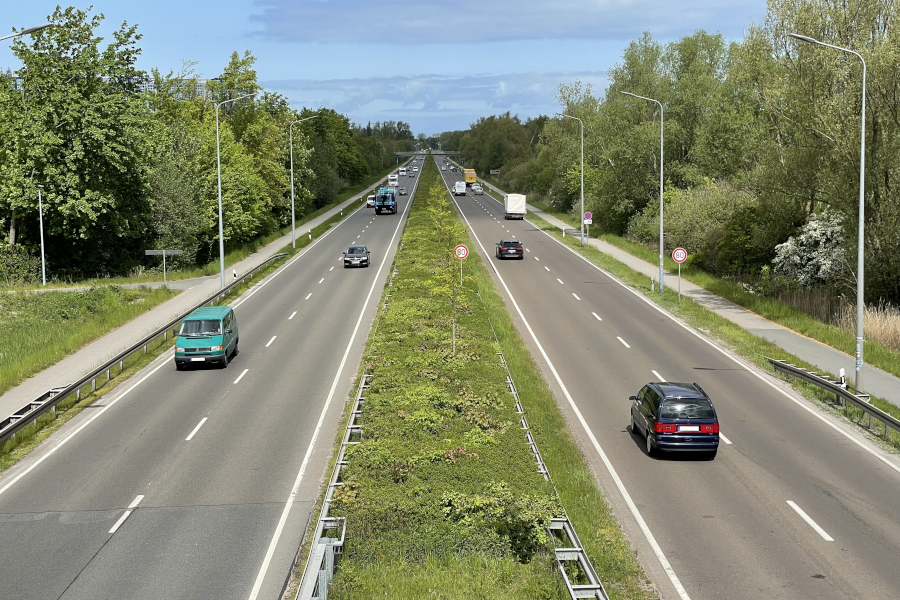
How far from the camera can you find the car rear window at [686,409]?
1745 cm

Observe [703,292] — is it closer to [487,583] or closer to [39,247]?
[487,583]

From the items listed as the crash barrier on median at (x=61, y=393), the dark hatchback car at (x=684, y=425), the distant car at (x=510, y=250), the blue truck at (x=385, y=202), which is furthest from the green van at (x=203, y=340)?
the blue truck at (x=385, y=202)

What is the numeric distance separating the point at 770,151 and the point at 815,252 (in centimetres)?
587

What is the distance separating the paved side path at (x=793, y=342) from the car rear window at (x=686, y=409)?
7.14 meters

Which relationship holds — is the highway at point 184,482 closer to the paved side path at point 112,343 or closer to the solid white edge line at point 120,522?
the solid white edge line at point 120,522

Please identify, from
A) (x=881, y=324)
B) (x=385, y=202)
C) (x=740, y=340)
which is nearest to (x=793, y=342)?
(x=740, y=340)

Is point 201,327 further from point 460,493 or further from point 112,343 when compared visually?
point 460,493

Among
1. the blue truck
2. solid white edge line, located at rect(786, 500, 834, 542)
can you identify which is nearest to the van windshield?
solid white edge line, located at rect(786, 500, 834, 542)

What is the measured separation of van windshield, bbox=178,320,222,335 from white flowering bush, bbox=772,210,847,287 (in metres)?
25.0

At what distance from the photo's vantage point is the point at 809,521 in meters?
14.3

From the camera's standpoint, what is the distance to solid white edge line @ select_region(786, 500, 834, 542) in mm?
13577

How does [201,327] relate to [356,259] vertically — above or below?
below

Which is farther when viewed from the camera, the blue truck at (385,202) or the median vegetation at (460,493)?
the blue truck at (385,202)

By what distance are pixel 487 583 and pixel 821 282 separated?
3092 cm
